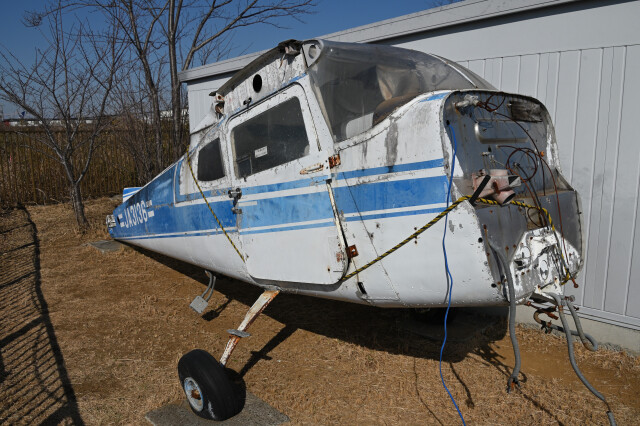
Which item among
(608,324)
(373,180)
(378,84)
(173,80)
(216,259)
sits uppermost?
(173,80)

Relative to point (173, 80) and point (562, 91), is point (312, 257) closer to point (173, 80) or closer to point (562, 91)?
point (562, 91)

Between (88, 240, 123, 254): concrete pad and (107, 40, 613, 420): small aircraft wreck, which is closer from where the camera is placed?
(107, 40, 613, 420): small aircraft wreck

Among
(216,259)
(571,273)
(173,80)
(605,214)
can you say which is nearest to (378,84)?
(571,273)

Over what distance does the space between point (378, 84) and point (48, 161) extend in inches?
479

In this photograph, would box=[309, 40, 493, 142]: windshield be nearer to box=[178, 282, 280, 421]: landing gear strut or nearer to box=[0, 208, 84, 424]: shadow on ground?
box=[178, 282, 280, 421]: landing gear strut

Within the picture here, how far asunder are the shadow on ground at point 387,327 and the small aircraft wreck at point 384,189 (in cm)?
150

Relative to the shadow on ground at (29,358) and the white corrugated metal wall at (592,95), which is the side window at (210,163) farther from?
the white corrugated metal wall at (592,95)

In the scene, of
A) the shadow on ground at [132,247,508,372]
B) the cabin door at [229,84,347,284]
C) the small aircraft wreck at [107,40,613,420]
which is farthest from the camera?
the shadow on ground at [132,247,508,372]

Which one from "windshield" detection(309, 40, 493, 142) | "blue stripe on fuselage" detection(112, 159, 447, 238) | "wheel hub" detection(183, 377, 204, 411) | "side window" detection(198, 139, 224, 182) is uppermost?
"windshield" detection(309, 40, 493, 142)

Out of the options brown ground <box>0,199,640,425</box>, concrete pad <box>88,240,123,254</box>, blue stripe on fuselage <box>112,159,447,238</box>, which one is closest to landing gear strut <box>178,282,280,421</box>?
brown ground <box>0,199,640,425</box>

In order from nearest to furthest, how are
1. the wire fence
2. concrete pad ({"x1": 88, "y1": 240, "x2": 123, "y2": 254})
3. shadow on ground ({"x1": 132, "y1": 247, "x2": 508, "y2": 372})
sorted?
shadow on ground ({"x1": 132, "y1": 247, "x2": 508, "y2": 372}) → concrete pad ({"x1": 88, "y1": 240, "x2": 123, "y2": 254}) → the wire fence

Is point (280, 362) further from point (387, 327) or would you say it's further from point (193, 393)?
point (387, 327)

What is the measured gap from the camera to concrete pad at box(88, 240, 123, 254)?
8625 millimetres

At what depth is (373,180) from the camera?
3266 mm
